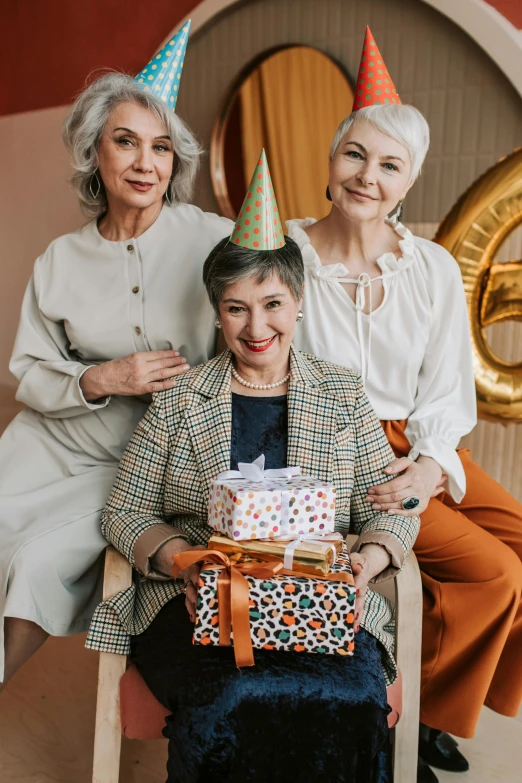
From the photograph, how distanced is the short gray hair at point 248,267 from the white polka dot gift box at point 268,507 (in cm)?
41

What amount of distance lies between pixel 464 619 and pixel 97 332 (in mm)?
1109

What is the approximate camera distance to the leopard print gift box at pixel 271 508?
1.41 metres

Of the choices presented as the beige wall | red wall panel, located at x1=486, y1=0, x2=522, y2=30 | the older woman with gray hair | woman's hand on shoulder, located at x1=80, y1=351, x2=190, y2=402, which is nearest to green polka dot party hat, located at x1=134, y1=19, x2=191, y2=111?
the older woman with gray hair

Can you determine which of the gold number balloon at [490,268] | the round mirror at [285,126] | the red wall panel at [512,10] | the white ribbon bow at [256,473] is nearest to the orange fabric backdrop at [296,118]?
the round mirror at [285,126]

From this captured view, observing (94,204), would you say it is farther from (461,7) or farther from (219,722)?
(461,7)

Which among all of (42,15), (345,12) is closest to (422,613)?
(345,12)

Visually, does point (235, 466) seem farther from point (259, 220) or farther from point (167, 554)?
point (259, 220)

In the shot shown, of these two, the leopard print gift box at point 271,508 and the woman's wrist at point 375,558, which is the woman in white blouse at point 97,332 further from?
the woman's wrist at point 375,558

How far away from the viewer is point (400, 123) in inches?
74.4

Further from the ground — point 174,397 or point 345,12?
point 345,12

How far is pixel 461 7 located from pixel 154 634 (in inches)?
96.6

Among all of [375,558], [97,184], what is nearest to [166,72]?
[97,184]

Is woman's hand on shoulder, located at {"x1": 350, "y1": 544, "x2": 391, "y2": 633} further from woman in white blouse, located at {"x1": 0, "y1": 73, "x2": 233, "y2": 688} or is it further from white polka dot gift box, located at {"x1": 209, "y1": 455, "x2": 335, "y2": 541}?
woman in white blouse, located at {"x1": 0, "y1": 73, "x2": 233, "y2": 688}

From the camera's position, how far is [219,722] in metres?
1.39
